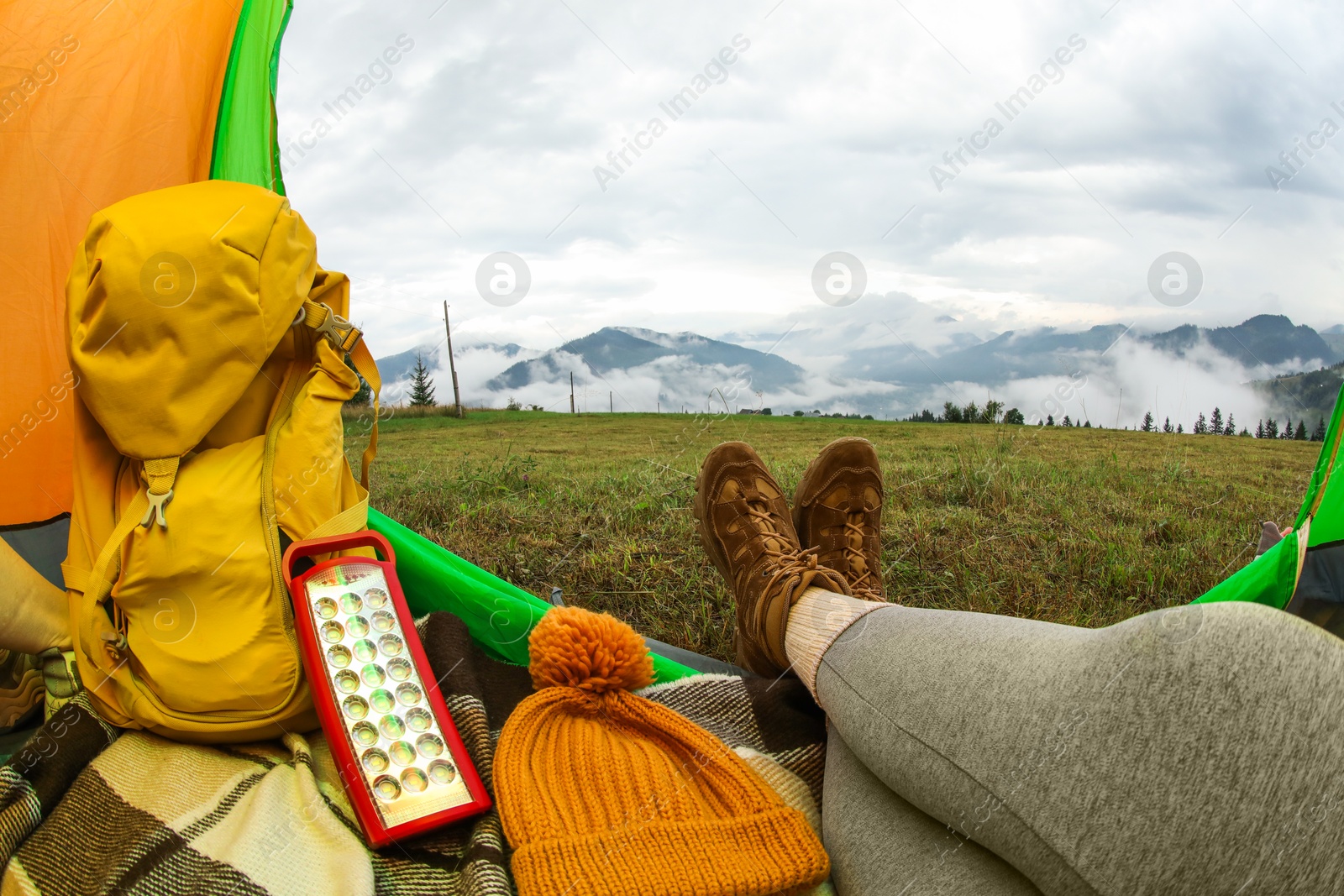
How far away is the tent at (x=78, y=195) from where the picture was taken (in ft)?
4.37

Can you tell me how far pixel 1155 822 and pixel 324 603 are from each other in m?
1.01

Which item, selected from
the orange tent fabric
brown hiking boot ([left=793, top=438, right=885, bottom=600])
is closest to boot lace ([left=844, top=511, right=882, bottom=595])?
brown hiking boot ([left=793, top=438, right=885, bottom=600])

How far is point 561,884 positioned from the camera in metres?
0.77

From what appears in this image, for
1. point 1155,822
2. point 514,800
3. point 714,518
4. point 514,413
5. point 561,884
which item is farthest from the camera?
point 514,413

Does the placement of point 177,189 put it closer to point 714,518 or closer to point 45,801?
point 45,801

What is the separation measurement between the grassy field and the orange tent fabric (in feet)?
1.73

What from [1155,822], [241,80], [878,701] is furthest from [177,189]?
[1155,822]

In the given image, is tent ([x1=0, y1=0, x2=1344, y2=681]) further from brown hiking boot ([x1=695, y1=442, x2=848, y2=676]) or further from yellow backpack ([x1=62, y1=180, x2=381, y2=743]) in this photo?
yellow backpack ([x1=62, y1=180, x2=381, y2=743])

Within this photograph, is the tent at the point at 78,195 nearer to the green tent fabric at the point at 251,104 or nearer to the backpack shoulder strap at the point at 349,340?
the green tent fabric at the point at 251,104

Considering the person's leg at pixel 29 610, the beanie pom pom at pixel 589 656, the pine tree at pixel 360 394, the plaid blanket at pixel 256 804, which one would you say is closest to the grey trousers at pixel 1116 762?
the plaid blanket at pixel 256 804

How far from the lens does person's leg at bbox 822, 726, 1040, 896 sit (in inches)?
29.0

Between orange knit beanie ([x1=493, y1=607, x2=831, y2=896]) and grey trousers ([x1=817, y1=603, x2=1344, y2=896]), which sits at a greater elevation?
grey trousers ([x1=817, y1=603, x2=1344, y2=896])

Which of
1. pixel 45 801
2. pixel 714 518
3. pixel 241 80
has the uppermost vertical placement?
pixel 241 80

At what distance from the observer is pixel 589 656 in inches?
44.6
